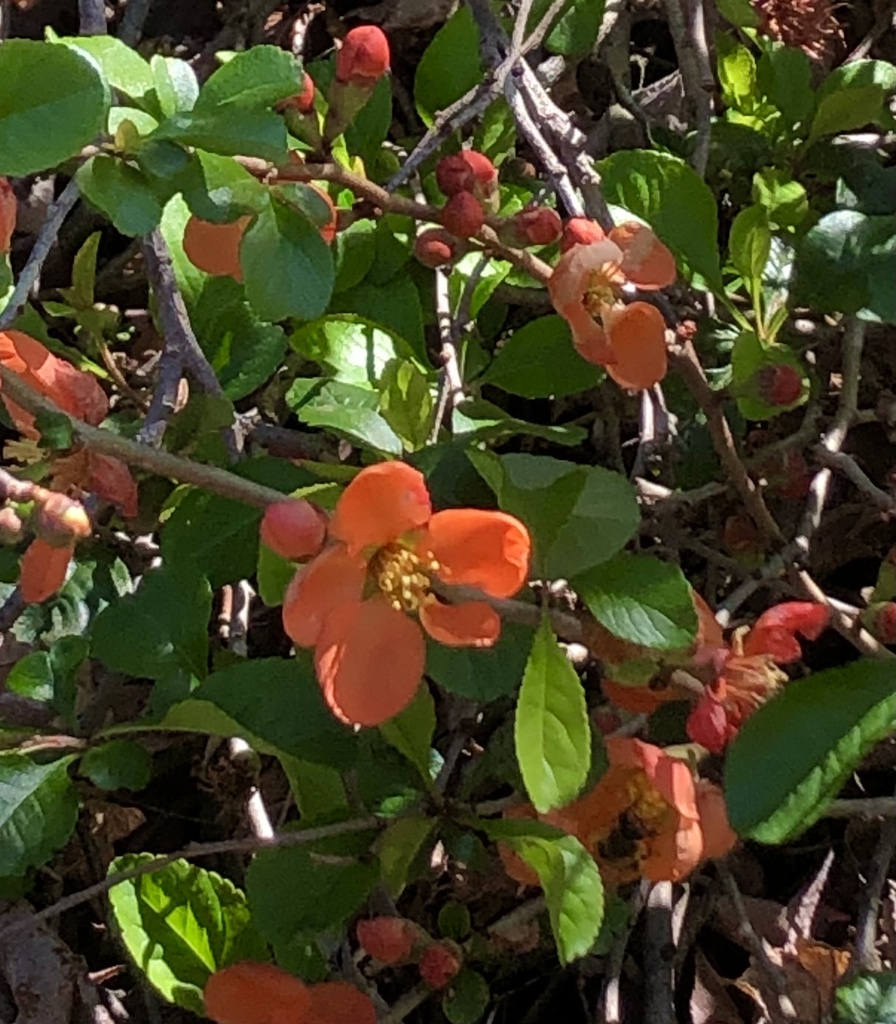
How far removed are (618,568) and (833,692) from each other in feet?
0.62

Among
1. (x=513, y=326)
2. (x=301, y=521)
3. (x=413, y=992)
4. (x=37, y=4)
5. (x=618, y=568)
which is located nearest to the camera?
(x=301, y=521)

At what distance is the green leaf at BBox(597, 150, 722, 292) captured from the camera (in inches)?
47.8

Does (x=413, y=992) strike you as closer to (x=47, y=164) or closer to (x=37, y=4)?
(x=47, y=164)

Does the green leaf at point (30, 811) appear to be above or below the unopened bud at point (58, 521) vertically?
below

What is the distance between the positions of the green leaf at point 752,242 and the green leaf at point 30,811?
76 centimetres

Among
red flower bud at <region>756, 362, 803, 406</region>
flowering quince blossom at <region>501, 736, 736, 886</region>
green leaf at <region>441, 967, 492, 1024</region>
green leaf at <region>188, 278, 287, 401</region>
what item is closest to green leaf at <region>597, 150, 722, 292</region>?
red flower bud at <region>756, 362, 803, 406</region>

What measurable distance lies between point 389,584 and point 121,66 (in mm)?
487

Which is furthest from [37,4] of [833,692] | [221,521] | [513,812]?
[833,692]

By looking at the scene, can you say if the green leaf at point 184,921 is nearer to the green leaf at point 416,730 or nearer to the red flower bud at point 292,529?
the green leaf at point 416,730

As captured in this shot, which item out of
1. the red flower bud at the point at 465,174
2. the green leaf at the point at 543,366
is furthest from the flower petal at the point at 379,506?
the green leaf at the point at 543,366

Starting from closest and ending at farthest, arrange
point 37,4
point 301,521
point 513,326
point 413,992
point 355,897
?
point 301,521, point 355,897, point 413,992, point 513,326, point 37,4

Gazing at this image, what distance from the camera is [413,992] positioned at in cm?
121

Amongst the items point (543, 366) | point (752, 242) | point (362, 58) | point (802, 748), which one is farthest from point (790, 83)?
point (802, 748)

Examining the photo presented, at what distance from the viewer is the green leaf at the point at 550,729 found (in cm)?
87
